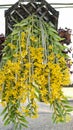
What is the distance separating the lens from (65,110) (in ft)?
3.09

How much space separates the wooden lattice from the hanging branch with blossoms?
0.10 metres

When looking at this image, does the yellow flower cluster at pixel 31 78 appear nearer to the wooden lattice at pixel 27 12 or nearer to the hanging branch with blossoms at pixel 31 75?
the hanging branch with blossoms at pixel 31 75

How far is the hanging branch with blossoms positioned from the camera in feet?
2.90

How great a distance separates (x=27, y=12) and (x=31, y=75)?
0.29 m

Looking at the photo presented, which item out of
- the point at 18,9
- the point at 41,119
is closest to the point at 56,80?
the point at 18,9

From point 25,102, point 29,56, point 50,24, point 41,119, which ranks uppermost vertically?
point 50,24

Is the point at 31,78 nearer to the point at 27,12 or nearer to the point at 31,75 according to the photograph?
the point at 31,75

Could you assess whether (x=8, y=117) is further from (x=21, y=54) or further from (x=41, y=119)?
(x=41, y=119)

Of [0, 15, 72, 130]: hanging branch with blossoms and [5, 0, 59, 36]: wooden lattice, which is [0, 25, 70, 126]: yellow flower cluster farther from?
[5, 0, 59, 36]: wooden lattice

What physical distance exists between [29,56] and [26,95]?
0.38ft

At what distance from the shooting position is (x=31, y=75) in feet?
2.91

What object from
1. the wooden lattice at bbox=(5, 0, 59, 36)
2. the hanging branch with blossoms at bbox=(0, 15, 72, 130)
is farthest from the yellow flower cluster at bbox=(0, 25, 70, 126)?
the wooden lattice at bbox=(5, 0, 59, 36)

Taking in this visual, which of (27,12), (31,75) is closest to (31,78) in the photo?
(31,75)

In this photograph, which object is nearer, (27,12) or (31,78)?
(31,78)
